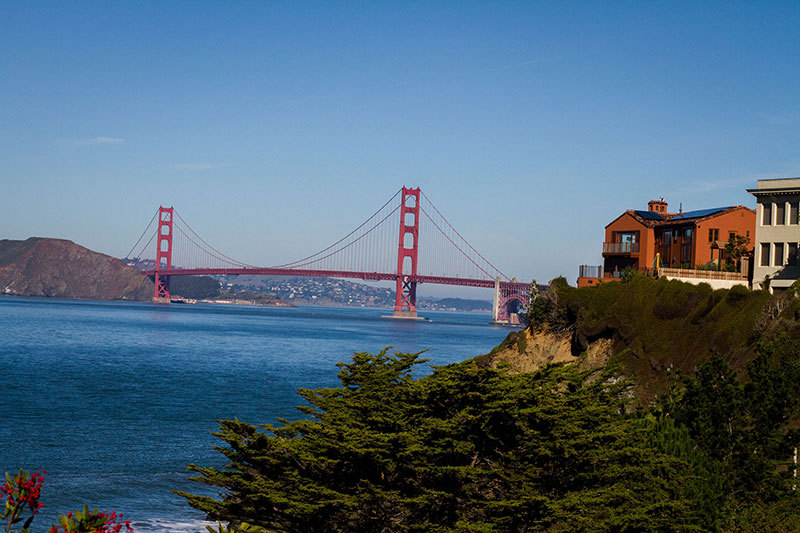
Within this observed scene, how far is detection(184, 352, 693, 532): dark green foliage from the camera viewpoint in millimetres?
12797

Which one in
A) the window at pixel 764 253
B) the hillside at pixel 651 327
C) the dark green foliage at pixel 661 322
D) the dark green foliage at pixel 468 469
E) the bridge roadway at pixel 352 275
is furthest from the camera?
the bridge roadway at pixel 352 275

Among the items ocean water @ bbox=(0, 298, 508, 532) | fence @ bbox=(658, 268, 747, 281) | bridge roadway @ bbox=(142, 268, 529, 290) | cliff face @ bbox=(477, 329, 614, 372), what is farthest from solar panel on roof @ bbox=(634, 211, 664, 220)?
bridge roadway @ bbox=(142, 268, 529, 290)

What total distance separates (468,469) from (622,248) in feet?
132

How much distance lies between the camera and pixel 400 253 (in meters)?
153

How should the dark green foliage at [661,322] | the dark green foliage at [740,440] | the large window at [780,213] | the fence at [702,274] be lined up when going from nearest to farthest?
1. the dark green foliage at [740,440]
2. the dark green foliage at [661,322]
3. the large window at [780,213]
4. the fence at [702,274]

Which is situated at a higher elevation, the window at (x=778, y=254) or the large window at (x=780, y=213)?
the large window at (x=780, y=213)

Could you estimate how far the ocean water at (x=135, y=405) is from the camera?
2342 centimetres

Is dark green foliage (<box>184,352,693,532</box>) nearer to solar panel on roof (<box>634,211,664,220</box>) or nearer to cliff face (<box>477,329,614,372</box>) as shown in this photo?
cliff face (<box>477,329,614,372</box>)

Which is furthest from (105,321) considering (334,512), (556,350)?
(334,512)

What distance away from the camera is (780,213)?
1527 inches

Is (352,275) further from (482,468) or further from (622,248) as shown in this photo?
(482,468)

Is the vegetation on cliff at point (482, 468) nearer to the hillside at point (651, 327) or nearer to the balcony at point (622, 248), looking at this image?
the hillside at point (651, 327)

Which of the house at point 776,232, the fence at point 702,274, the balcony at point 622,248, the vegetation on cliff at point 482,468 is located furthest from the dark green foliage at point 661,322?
the vegetation on cliff at point 482,468

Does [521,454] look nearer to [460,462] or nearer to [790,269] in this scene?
[460,462]
